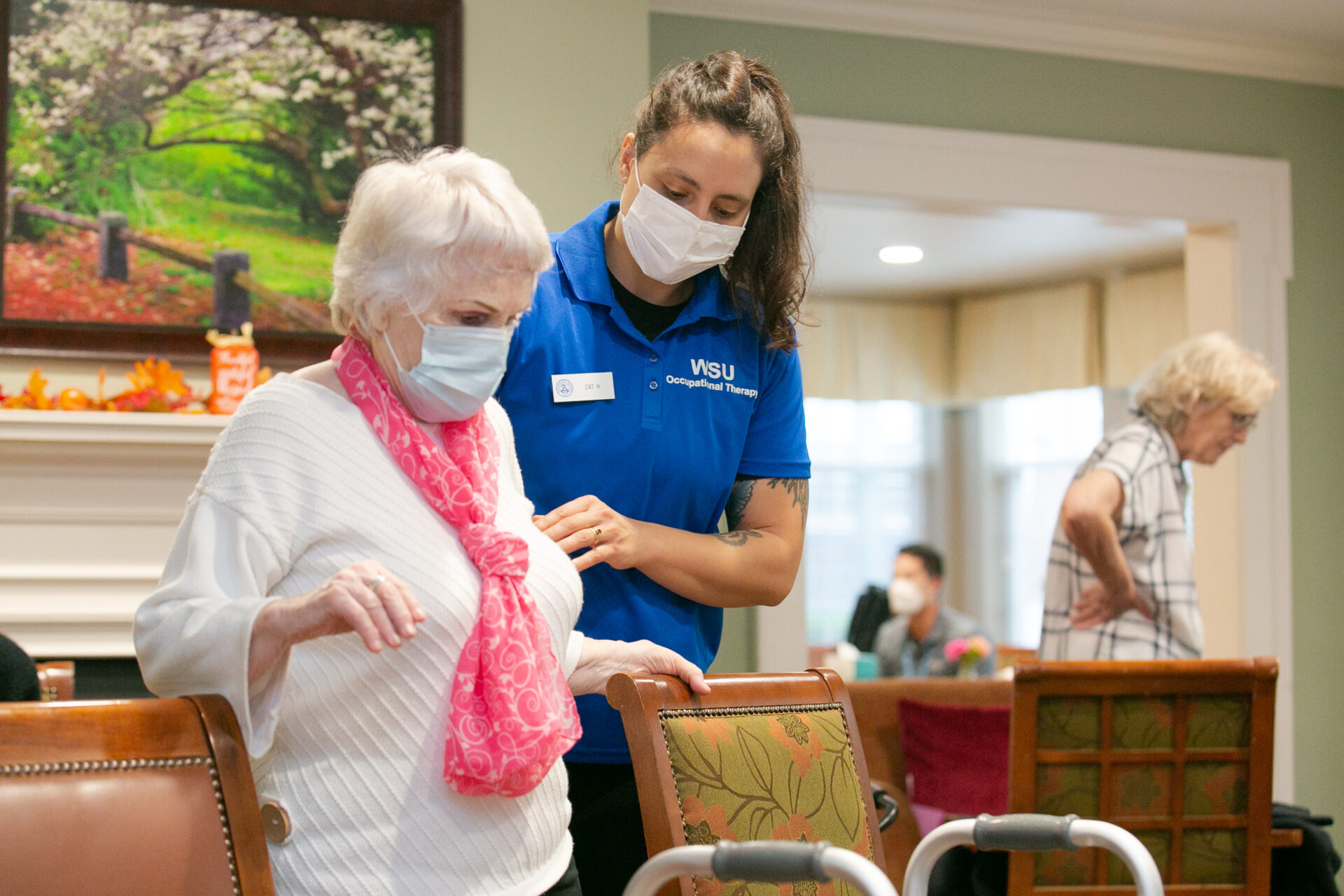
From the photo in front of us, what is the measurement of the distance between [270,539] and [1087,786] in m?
1.50

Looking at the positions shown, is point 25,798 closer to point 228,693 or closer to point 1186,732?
point 228,693

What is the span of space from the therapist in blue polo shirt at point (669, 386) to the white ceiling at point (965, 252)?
4168 millimetres

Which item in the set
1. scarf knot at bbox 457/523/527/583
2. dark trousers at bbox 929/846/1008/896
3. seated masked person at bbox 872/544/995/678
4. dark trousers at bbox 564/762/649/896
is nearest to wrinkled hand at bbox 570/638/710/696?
dark trousers at bbox 564/762/649/896

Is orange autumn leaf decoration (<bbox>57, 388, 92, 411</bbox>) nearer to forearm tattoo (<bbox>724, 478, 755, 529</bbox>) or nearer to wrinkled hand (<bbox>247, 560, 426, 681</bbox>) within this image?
forearm tattoo (<bbox>724, 478, 755, 529</bbox>)

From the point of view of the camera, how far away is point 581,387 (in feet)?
4.80

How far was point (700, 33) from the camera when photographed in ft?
12.6

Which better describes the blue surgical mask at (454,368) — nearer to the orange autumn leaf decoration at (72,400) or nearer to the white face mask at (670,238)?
the white face mask at (670,238)

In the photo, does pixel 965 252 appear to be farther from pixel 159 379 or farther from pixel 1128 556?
pixel 159 379

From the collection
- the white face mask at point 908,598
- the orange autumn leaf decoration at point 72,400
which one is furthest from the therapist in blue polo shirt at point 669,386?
the white face mask at point 908,598

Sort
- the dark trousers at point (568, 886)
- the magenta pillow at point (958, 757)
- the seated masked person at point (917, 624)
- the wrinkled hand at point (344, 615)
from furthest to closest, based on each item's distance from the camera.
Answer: the seated masked person at point (917, 624), the magenta pillow at point (958, 757), the dark trousers at point (568, 886), the wrinkled hand at point (344, 615)

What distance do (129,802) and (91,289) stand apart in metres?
2.37

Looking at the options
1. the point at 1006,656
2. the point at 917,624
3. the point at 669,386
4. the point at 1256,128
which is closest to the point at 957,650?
the point at 917,624

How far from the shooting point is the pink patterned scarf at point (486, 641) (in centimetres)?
105

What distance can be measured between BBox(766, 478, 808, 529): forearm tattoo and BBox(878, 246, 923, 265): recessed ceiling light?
5.70 m
